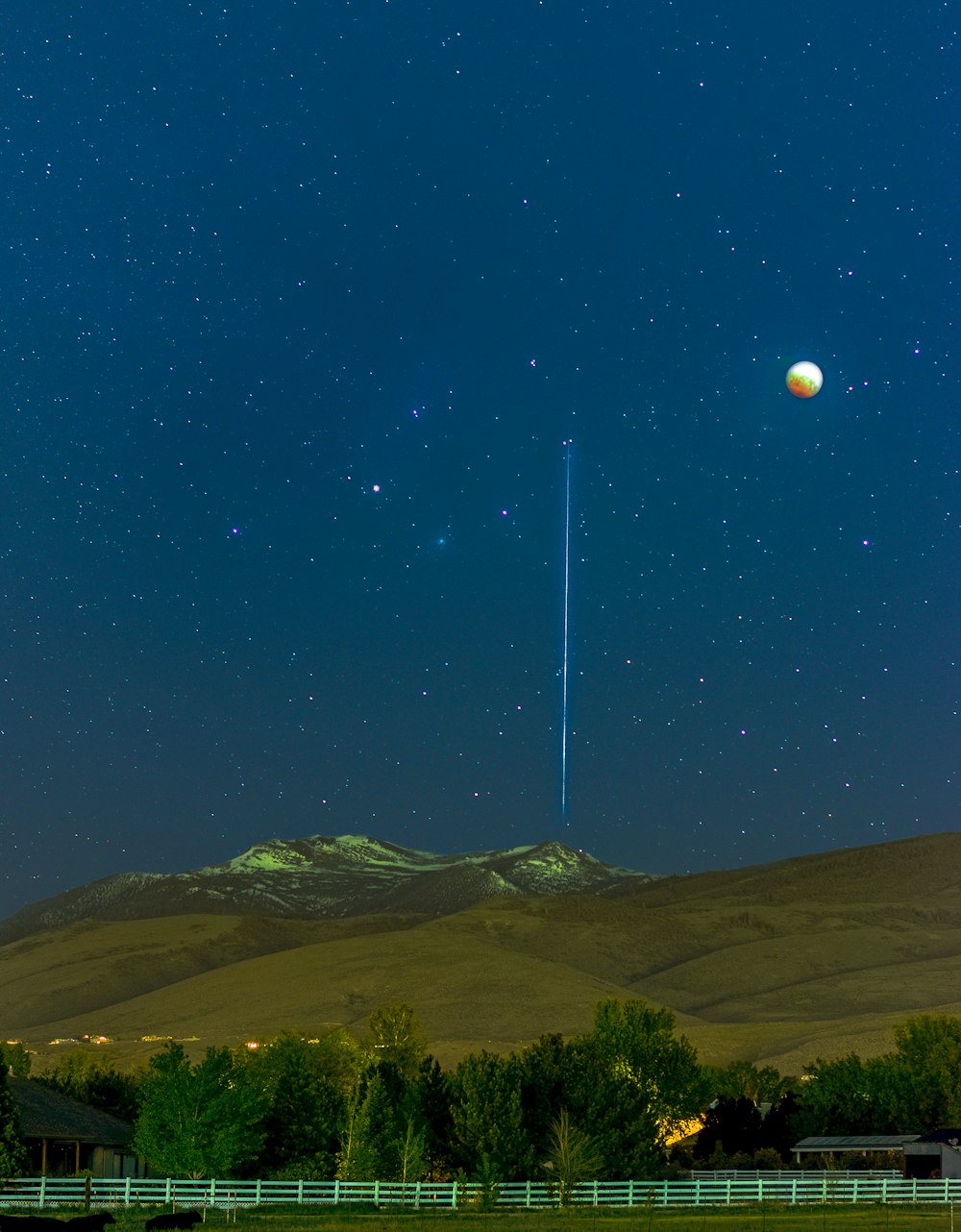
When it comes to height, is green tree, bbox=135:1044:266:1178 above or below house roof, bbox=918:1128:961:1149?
above

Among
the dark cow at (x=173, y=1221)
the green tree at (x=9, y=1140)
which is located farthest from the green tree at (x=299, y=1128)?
the dark cow at (x=173, y=1221)

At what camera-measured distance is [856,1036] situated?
172125 millimetres

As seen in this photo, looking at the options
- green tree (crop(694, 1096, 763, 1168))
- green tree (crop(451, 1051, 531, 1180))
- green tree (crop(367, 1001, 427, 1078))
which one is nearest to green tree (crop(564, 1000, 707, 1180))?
green tree (crop(694, 1096, 763, 1168))

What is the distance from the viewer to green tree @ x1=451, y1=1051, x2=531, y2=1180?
2196 inches

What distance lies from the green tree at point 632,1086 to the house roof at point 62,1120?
18.5 m

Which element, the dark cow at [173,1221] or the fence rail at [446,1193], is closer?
the dark cow at [173,1221]

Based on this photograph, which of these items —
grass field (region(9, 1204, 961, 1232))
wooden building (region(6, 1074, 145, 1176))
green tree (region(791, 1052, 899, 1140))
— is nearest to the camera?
grass field (region(9, 1204, 961, 1232))

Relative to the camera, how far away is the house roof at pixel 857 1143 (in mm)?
74625

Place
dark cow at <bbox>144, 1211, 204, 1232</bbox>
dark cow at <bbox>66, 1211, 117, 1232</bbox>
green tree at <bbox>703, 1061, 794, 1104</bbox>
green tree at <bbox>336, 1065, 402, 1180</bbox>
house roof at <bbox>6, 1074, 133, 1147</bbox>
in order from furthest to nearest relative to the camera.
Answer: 1. green tree at <bbox>703, 1061, 794, 1104</bbox>
2. house roof at <bbox>6, 1074, 133, 1147</bbox>
3. green tree at <bbox>336, 1065, 402, 1180</bbox>
4. dark cow at <bbox>144, 1211, 204, 1232</bbox>
5. dark cow at <bbox>66, 1211, 117, 1232</bbox>

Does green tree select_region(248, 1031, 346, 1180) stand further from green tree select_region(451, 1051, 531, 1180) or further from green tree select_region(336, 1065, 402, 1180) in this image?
green tree select_region(451, 1051, 531, 1180)

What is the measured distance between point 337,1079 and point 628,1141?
43462 millimetres

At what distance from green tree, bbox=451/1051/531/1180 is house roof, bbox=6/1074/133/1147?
15291 millimetres

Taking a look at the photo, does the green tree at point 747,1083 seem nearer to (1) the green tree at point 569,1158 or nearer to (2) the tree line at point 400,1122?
(2) the tree line at point 400,1122

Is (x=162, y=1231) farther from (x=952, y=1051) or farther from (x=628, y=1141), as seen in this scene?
(x=952, y=1051)
